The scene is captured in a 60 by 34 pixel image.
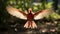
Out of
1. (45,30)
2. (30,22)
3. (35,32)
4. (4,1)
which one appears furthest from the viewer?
(4,1)

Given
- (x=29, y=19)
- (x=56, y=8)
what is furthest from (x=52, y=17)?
(x=29, y=19)

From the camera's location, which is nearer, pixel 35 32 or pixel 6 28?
pixel 35 32

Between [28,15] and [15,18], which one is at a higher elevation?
[28,15]

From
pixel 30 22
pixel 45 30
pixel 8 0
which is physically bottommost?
pixel 45 30

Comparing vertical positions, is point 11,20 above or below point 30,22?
below

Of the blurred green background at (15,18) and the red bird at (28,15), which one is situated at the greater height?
the red bird at (28,15)

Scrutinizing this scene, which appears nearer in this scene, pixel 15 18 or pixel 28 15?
pixel 28 15

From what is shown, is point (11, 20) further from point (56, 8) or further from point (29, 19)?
point (29, 19)

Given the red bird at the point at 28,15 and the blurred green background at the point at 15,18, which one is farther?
the blurred green background at the point at 15,18

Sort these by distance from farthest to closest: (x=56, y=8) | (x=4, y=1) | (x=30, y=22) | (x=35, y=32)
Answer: (x=56, y=8) < (x=4, y=1) < (x=35, y=32) < (x=30, y=22)

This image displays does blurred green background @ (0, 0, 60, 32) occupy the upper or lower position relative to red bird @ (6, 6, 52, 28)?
lower

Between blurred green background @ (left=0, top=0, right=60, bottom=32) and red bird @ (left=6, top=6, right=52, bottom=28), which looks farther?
blurred green background @ (left=0, top=0, right=60, bottom=32)
